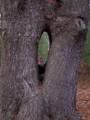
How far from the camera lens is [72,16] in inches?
197

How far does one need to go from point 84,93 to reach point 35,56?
11.2 feet

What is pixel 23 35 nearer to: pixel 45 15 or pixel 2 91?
pixel 45 15

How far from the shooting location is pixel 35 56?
502 cm

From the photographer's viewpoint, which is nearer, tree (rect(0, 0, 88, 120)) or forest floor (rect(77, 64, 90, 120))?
tree (rect(0, 0, 88, 120))

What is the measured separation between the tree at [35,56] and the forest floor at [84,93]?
113 cm

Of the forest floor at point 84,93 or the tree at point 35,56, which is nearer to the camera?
the tree at point 35,56

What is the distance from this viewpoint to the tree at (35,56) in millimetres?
4879

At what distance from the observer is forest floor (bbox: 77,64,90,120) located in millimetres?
6366

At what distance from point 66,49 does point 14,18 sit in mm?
858

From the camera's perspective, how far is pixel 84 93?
8.17 m

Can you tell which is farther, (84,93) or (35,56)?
(84,93)

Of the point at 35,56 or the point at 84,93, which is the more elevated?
the point at 35,56

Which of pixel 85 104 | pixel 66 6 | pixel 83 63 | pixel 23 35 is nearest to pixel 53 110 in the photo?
pixel 23 35

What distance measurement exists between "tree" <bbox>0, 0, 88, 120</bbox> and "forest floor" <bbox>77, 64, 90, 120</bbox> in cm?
113
